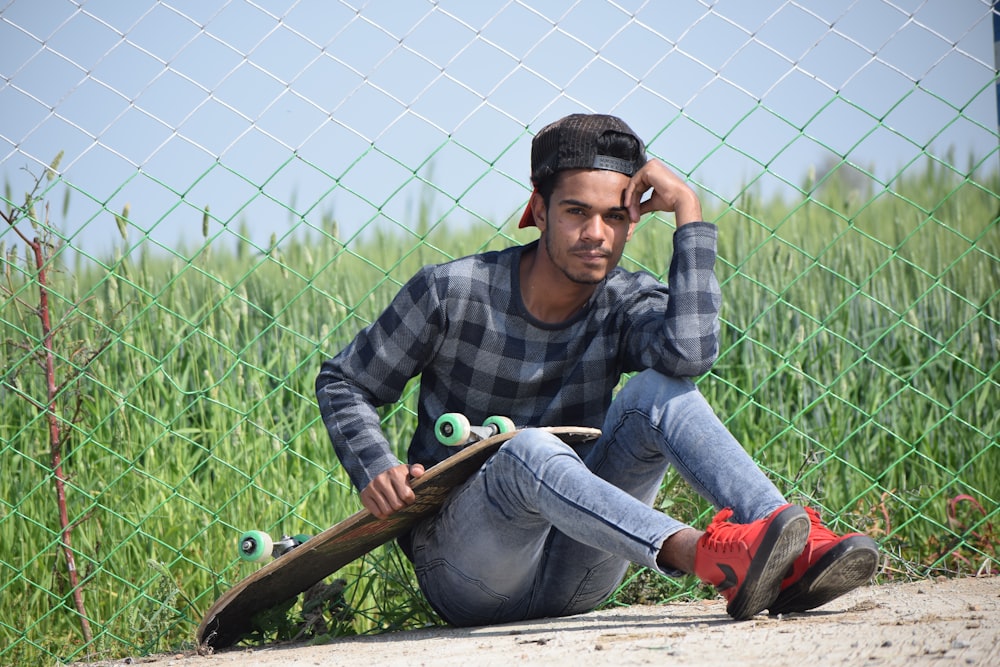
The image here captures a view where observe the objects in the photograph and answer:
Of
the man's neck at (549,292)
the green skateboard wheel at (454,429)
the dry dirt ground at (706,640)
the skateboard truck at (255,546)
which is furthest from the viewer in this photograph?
the man's neck at (549,292)

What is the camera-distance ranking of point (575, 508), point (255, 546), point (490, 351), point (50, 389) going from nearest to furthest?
point (575, 508)
point (255, 546)
point (490, 351)
point (50, 389)

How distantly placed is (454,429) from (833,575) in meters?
0.80

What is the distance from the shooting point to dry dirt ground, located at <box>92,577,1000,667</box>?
1.82 meters

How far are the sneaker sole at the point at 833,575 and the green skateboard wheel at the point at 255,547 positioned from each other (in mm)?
1078

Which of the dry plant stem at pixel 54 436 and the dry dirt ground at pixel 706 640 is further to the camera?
the dry plant stem at pixel 54 436

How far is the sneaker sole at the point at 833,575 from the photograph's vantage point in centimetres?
198

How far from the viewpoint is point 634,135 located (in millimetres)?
2471

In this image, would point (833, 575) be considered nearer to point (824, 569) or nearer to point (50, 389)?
point (824, 569)

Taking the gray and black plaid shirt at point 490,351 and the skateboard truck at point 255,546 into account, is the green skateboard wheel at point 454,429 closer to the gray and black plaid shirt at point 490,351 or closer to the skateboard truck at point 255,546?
the gray and black plaid shirt at point 490,351

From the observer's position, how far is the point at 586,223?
7.96 ft

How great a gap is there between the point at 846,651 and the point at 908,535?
5.33 ft

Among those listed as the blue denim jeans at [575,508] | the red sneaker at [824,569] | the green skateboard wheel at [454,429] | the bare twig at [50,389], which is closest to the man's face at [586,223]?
the blue denim jeans at [575,508]

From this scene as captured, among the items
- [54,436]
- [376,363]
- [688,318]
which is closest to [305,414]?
[54,436]

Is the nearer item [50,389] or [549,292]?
[549,292]
